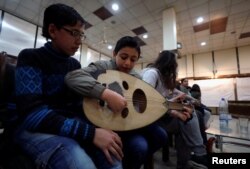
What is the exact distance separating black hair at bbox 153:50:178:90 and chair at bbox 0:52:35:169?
1234 mm

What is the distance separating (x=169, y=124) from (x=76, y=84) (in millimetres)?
1052

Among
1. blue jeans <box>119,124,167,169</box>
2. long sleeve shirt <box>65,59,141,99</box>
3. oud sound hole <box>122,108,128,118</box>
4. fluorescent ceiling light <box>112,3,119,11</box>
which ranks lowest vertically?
blue jeans <box>119,124,167,169</box>

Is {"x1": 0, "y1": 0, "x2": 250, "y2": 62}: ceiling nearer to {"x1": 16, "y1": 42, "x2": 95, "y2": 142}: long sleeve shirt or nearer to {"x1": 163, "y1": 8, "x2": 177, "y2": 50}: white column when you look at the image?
{"x1": 163, "y1": 8, "x2": 177, "y2": 50}: white column

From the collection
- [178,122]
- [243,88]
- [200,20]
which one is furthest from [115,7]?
[243,88]

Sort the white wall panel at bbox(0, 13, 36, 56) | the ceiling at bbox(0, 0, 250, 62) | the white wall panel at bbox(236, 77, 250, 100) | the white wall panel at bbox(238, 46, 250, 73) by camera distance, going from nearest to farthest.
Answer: the ceiling at bbox(0, 0, 250, 62)
the white wall panel at bbox(0, 13, 36, 56)
the white wall panel at bbox(236, 77, 250, 100)
the white wall panel at bbox(238, 46, 250, 73)

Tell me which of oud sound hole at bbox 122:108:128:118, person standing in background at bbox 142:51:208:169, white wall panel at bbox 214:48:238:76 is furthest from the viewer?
white wall panel at bbox 214:48:238:76

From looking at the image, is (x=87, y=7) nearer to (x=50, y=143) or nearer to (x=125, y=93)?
(x=125, y=93)

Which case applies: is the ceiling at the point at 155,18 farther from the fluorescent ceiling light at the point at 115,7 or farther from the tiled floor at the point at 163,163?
the tiled floor at the point at 163,163

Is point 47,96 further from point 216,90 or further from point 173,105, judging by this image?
point 216,90

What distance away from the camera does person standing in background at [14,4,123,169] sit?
0.54 meters

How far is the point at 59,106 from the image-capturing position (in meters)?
0.76

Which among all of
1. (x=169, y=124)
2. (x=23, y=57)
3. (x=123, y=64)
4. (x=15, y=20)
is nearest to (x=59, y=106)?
(x=23, y=57)

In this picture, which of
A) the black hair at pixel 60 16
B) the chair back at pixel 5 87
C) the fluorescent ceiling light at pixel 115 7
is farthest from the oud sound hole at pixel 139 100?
the fluorescent ceiling light at pixel 115 7

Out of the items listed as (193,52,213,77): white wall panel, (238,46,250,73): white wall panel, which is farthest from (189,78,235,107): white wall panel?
(238,46,250,73): white wall panel
